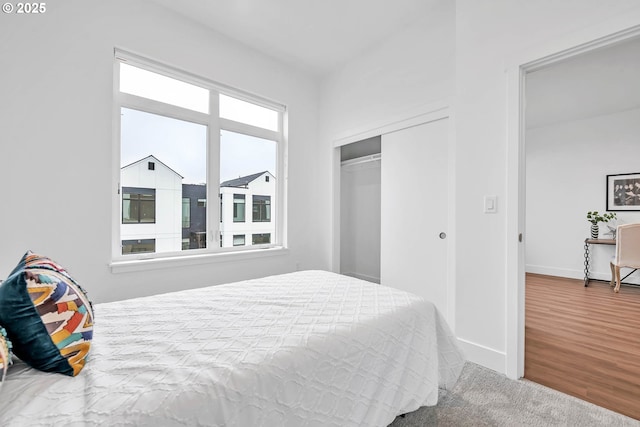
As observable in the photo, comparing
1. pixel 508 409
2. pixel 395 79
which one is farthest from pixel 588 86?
pixel 508 409

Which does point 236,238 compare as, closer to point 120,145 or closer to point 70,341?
point 120,145

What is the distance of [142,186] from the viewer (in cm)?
258

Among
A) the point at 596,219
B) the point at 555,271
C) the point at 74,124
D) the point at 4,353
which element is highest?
the point at 74,124

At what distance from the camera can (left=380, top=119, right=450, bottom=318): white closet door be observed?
266cm

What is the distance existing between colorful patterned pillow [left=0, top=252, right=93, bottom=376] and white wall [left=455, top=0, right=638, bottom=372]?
7.76 feet

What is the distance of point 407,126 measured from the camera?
2.89 meters

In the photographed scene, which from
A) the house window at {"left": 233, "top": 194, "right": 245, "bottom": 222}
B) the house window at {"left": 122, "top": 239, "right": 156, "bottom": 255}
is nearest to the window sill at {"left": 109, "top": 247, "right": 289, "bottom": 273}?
the house window at {"left": 122, "top": 239, "right": 156, "bottom": 255}

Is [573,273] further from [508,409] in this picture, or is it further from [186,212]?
[186,212]

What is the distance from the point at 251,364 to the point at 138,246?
7.11 ft

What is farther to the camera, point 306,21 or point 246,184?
point 246,184

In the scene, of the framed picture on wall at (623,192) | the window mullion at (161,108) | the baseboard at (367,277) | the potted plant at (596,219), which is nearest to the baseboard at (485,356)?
the baseboard at (367,277)

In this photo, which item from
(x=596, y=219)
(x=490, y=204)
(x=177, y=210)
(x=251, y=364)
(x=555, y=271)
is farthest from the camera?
(x=555, y=271)

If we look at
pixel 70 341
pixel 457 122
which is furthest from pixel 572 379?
pixel 70 341

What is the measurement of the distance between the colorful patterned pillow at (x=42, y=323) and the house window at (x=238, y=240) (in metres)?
2.28
